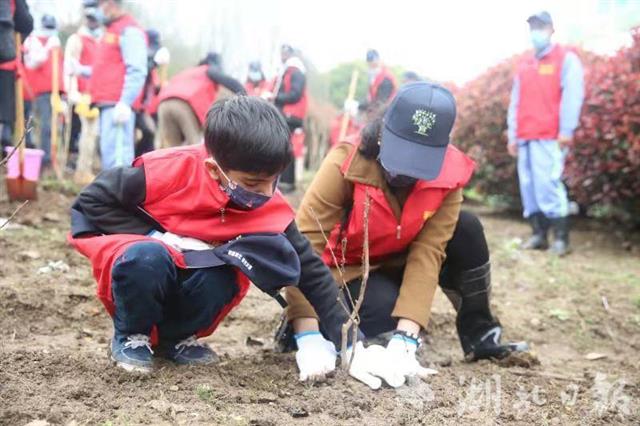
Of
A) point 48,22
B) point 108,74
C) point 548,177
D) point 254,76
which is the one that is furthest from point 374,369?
point 254,76

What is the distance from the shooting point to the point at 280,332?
2.63 metres

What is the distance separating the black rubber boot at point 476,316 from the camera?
2754 millimetres

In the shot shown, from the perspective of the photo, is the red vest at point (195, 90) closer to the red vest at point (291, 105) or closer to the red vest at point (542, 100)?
the red vest at point (291, 105)

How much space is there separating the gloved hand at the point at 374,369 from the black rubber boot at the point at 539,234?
142 inches

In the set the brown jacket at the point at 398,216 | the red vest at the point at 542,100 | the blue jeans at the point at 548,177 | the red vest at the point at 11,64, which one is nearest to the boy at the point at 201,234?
the brown jacket at the point at 398,216

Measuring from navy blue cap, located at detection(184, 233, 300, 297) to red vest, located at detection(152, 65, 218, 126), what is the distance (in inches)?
142

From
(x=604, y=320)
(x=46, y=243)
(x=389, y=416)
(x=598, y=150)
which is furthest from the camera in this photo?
(x=598, y=150)

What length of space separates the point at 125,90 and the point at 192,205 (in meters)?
3.48

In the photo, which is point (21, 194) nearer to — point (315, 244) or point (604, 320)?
point (315, 244)

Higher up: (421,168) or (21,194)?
(421,168)

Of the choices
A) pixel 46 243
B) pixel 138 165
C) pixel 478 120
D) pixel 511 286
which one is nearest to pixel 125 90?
pixel 46 243

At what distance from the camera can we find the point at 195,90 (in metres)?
5.74

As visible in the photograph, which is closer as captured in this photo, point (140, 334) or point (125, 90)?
point (140, 334)

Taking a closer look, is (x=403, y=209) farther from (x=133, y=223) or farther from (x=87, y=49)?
(x=87, y=49)
